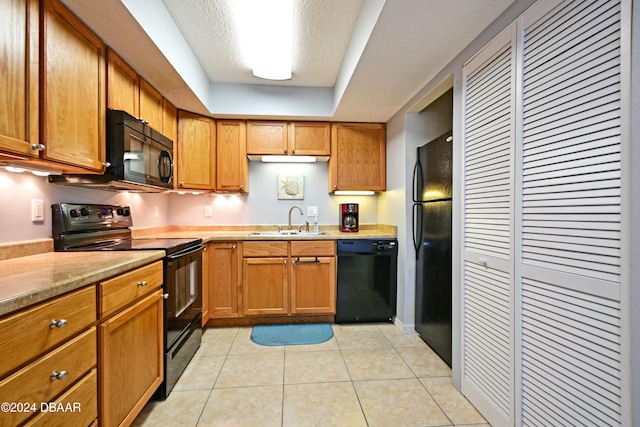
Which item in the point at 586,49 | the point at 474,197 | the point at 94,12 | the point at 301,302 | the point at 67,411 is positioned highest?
the point at 94,12

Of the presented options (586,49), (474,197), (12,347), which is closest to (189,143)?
(12,347)

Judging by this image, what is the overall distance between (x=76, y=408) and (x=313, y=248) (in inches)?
77.8

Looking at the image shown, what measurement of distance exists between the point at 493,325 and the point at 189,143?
2912 millimetres

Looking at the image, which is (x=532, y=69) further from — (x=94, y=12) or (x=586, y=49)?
(x=94, y=12)

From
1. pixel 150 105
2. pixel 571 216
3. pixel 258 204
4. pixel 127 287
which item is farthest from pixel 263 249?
pixel 571 216

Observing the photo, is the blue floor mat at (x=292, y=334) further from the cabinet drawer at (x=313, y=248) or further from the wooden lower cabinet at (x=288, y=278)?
the cabinet drawer at (x=313, y=248)

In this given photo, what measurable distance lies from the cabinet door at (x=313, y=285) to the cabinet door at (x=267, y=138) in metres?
1.23

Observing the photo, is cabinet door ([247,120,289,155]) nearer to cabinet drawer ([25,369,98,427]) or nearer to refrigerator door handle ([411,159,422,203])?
refrigerator door handle ([411,159,422,203])

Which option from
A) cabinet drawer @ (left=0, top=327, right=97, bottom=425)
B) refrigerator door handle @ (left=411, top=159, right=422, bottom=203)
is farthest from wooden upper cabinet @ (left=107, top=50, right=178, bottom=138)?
refrigerator door handle @ (left=411, top=159, right=422, bottom=203)

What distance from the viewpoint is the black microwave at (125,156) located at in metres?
1.65

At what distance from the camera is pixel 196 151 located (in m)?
2.78

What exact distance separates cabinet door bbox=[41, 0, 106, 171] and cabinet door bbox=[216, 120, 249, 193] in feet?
4.36

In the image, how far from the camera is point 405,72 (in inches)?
77.9

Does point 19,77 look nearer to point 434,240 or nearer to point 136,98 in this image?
point 136,98
